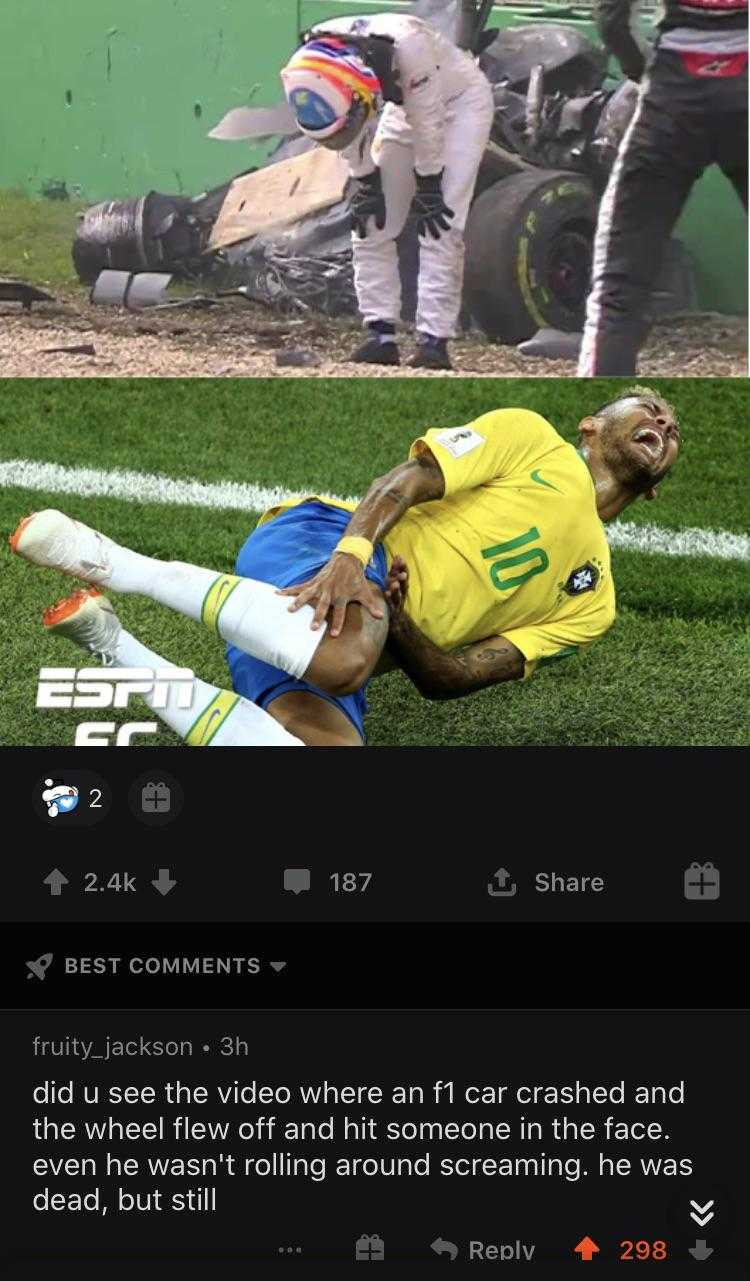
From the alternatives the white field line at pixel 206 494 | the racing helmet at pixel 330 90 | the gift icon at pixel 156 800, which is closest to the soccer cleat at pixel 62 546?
the gift icon at pixel 156 800

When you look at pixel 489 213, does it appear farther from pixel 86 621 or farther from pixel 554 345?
pixel 86 621

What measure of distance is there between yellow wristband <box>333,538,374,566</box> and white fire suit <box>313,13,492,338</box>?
4.13 metres

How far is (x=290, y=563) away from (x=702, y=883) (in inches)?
89.0

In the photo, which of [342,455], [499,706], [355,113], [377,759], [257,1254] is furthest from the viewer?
[355,113]

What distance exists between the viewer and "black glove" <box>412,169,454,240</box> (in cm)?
791

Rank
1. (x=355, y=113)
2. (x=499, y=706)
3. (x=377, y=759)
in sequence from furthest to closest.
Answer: (x=355, y=113) → (x=499, y=706) → (x=377, y=759)

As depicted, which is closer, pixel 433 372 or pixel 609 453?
pixel 609 453

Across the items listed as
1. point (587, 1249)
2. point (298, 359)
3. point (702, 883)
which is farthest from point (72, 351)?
point (587, 1249)

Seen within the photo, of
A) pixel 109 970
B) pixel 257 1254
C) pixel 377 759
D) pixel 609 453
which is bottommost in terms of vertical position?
pixel 257 1254

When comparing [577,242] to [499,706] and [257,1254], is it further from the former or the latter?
[257,1254]

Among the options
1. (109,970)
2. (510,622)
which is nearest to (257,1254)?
(109,970)

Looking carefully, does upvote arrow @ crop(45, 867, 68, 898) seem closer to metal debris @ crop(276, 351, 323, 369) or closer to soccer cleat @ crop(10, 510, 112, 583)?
soccer cleat @ crop(10, 510, 112, 583)

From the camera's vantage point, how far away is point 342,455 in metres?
7.36

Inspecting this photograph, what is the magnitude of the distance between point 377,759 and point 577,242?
6.19m
